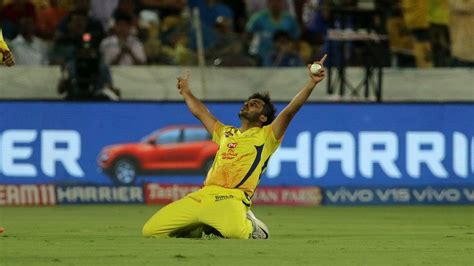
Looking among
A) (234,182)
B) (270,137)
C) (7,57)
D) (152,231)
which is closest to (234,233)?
(234,182)

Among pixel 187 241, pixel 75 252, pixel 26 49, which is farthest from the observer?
pixel 26 49

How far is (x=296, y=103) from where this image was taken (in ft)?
43.8

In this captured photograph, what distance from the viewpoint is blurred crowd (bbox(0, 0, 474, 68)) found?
23078 mm

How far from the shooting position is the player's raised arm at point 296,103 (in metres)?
13.2

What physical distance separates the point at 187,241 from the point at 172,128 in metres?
8.48

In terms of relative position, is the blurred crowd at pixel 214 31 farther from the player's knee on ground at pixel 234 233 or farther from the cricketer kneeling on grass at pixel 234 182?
the player's knee on ground at pixel 234 233

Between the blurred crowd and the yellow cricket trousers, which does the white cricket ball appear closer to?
the yellow cricket trousers

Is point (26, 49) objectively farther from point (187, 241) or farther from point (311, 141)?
point (187, 241)

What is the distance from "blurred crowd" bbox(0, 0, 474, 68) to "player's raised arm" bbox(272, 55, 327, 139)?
352 inches

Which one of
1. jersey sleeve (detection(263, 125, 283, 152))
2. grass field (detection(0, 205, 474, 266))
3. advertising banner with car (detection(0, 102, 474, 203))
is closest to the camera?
grass field (detection(0, 205, 474, 266))

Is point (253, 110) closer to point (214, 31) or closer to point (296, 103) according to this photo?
point (296, 103)

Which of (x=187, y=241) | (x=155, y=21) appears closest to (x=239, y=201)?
(x=187, y=241)

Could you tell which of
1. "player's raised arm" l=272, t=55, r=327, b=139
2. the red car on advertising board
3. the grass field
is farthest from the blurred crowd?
"player's raised arm" l=272, t=55, r=327, b=139

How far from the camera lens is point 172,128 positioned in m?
21.3
